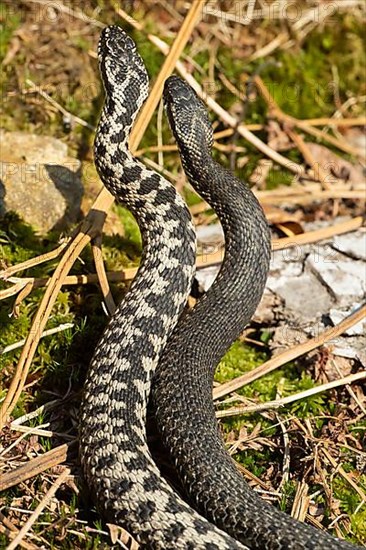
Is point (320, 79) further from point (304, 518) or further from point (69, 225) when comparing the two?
point (304, 518)

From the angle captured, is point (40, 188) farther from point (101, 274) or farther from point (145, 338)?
point (145, 338)

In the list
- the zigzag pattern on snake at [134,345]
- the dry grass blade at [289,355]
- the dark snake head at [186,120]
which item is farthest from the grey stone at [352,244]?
the zigzag pattern on snake at [134,345]

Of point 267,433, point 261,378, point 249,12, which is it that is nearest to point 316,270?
point 261,378

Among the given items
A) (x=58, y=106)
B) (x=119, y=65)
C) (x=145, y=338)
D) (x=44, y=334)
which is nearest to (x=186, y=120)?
(x=119, y=65)

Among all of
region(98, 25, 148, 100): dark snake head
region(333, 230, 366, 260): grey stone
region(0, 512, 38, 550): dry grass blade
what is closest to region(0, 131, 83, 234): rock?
region(98, 25, 148, 100): dark snake head

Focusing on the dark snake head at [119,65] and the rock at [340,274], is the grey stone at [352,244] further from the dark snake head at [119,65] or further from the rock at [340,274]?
the dark snake head at [119,65]

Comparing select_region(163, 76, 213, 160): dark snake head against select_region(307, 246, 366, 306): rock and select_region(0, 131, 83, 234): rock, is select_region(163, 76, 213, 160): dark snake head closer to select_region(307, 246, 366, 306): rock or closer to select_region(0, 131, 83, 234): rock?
select_region(0, 131, 83, 234): rock
